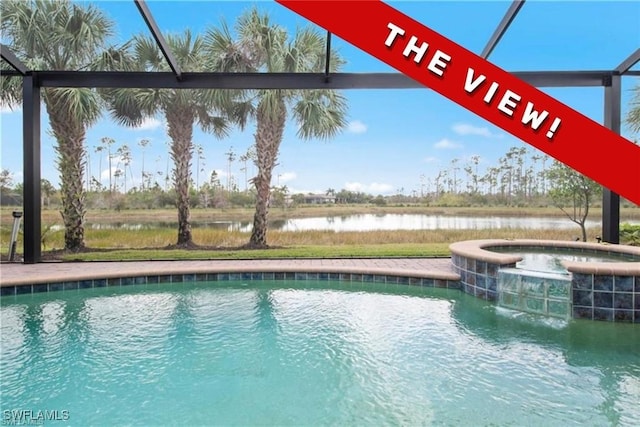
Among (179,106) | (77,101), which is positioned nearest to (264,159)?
(179,106)

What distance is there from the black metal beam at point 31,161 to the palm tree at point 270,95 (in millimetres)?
3629

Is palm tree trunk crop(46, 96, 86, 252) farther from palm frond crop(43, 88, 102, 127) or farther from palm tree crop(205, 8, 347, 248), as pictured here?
palm tree crop(205, 8, 347, 248)

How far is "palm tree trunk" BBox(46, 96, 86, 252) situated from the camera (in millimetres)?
9430

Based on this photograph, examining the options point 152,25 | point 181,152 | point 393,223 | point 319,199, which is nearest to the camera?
point 152,25

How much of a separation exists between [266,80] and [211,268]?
3740 mm

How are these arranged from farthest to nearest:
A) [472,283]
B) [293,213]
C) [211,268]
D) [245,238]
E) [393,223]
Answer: [393,223] < [293,213] < [245,238] < [211,268] < [472,283]

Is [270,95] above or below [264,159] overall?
above

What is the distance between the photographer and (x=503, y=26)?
630cm

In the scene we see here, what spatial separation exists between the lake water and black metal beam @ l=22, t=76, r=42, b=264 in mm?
2280

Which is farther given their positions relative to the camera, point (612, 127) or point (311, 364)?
point (612, 127)

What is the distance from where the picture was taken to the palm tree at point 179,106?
368 inches

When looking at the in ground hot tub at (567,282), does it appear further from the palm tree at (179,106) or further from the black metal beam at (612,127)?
the palm tree at (179,106)

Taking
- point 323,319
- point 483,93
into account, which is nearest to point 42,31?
point 323,319

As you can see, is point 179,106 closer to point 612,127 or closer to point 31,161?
point 31,161
